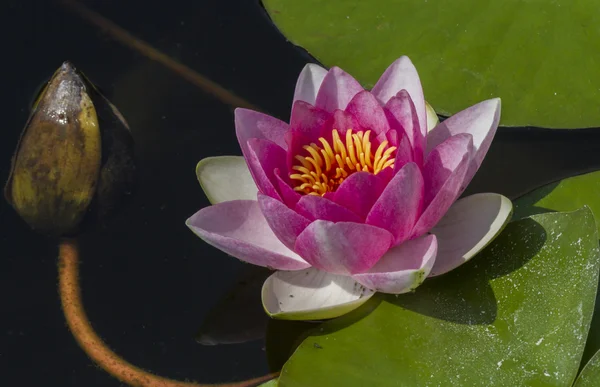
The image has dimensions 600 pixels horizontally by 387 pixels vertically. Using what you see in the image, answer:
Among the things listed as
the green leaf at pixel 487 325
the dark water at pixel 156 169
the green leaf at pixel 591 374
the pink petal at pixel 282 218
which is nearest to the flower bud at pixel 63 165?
the dark water at pixel 156 169

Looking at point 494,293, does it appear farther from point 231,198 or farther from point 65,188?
point 65,188

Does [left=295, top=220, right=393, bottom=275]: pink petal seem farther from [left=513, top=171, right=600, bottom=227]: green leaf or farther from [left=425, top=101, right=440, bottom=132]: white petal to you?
[left=513, top=171, right=600, bottom=227]: green leaf

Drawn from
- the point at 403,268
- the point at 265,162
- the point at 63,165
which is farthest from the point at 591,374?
the point at 63,165

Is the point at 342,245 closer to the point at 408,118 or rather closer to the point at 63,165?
the point at 408,118

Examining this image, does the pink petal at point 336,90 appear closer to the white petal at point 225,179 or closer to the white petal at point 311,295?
the white petal at point 225,179

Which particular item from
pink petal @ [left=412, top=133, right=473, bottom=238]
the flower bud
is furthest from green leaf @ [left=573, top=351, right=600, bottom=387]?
the flower bud
